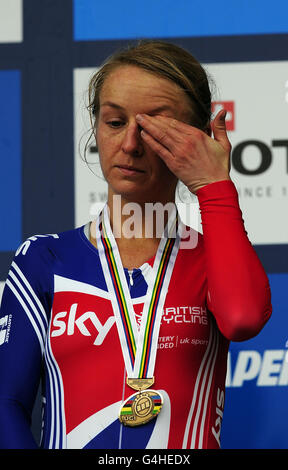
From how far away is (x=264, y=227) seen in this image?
2.07m

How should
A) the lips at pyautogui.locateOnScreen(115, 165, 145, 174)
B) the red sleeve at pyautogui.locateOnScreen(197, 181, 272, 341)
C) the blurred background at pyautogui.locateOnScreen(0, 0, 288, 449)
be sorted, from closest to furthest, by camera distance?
the red sleeve at pyautogui.locateOnScreen(197, 181, 272, 341) < the lips at pyautogui.locateOnScreen(115, 165, 145, 174) < the blurred background at pyautogui.locateOnScreen(0, 0, 288, 449)

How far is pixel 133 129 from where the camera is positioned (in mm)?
1293

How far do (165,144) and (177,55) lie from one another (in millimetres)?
206

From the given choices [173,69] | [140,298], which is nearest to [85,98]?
[173,69]

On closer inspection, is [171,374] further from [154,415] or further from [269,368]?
[269,368]

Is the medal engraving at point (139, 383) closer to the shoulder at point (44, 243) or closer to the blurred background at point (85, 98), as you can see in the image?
the shoulder at point (44, 243)

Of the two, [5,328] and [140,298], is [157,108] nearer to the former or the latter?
[140,298]

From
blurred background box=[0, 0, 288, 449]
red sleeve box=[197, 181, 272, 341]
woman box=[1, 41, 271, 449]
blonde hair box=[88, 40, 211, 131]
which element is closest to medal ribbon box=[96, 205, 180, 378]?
woman box=[1, 41, 271, 449]

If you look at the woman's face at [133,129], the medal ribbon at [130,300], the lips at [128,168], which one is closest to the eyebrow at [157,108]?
the woman's face at [133,129]

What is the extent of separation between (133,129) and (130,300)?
301mm

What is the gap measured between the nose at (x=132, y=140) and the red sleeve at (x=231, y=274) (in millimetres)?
151

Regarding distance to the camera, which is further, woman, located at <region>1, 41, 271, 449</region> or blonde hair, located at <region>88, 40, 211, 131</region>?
blonde hair, located at <region>88, 40, 211, 131</region>

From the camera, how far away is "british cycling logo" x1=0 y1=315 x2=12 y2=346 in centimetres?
128

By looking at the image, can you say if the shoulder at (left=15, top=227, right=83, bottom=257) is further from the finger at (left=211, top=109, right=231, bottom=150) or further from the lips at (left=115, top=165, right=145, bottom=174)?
the finger at (left=211, top=109, right=231, bottom=150)
